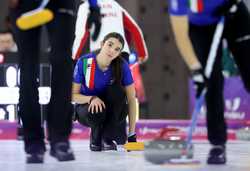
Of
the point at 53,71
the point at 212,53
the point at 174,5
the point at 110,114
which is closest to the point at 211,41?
the point at 212,53

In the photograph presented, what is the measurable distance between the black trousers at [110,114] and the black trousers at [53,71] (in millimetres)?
613

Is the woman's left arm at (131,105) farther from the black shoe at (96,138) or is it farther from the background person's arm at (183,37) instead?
the background person's arm at (183,37)

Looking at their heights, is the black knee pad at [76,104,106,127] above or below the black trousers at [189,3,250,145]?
below

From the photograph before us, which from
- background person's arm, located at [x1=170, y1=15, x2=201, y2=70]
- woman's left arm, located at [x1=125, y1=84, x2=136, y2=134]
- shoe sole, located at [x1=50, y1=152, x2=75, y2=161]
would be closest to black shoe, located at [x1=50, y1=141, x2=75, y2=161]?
shoe sole, located at [x1=50, y1=152, x2=75, y2=161]

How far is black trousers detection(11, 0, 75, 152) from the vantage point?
1.53 metres

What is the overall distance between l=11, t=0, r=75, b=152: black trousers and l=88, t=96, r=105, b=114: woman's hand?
54 cm

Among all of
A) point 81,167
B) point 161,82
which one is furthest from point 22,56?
point 161,82

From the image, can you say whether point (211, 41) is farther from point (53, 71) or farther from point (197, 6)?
point (53, 71)

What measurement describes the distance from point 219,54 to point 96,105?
716 mm

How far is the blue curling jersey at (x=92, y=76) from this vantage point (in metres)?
2.12

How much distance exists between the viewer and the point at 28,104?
158 cm

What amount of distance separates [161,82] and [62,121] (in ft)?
13.8

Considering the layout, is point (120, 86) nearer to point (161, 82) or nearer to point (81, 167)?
point (81, 167)

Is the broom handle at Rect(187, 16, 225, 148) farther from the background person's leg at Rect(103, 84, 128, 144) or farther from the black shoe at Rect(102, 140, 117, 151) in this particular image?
the black shoe at Rect(102, 140, 117, 151)
